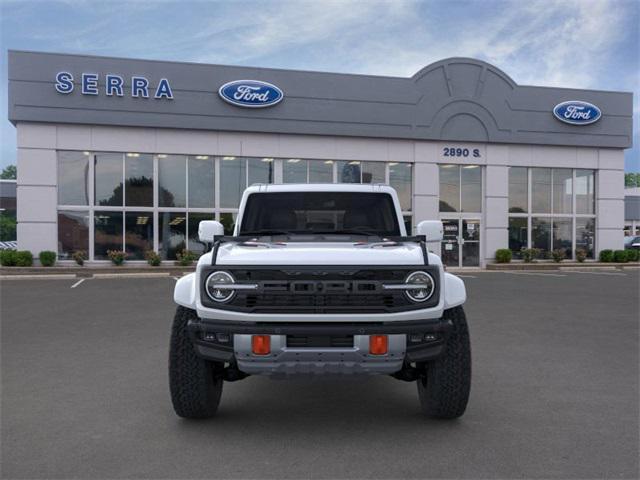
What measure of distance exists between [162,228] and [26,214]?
4910 millimetres

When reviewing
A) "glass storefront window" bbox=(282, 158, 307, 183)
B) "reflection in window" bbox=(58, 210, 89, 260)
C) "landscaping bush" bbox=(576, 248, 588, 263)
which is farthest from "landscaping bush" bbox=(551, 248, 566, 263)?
"reflection in window" bbox=(58, 210, 89, 260)

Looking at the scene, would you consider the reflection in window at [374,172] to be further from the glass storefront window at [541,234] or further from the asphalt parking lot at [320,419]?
the asphalt parking lot at [320,419]

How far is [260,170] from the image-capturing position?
870 inches

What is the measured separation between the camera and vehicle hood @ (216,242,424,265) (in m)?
3.76

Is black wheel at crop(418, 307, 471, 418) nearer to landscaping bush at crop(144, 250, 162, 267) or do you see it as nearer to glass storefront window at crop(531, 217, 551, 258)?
landscaping bush at crop(144, 250, 162, 267)

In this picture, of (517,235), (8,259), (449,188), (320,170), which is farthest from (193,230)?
(517,235)

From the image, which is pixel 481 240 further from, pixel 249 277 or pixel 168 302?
pixel 249 277

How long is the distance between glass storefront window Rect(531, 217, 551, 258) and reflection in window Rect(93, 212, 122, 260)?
18058 millimetres

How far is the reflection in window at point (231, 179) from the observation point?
2178 cm

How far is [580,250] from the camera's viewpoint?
2503 centimetres

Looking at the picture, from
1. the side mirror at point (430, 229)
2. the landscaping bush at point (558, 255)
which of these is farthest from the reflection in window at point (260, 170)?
the side mirror at point (430, 229)

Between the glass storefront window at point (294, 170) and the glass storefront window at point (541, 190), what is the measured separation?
35.2 ft

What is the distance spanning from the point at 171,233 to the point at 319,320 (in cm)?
1862

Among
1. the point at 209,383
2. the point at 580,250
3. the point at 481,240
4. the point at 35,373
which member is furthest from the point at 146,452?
the point at 580,250
